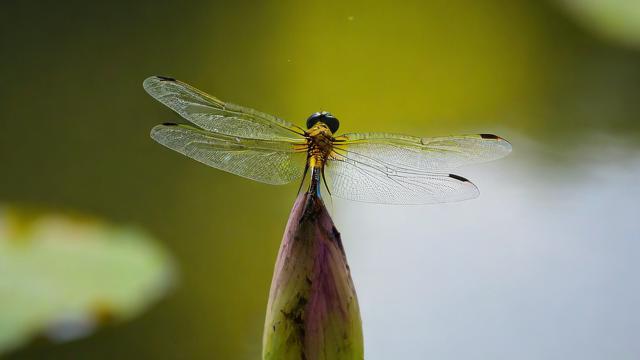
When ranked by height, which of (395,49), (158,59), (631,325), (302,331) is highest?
(395,49)

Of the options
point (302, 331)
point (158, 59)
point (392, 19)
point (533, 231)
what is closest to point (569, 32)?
point (392, 19)

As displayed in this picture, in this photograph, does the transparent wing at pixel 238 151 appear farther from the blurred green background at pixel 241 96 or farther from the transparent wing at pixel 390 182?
the blurred green background at pixel 241 96

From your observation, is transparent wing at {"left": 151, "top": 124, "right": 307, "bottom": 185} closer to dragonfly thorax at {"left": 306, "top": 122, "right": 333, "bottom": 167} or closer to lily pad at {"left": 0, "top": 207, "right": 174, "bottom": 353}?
dragonfly thorax at {"left": 306, "top": 122, "right": 333, "bottom": 167}

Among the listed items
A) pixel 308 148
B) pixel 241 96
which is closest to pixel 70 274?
pixel 241 96

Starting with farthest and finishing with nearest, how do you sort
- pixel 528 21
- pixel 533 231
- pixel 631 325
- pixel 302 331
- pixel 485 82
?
pixel 528 21, pixel 485 82, pixel 533 231, pixel 631 325, pixel 302 331

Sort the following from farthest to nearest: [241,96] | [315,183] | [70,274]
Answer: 1. [241,96]
2. [70,274]
3. [315,183]

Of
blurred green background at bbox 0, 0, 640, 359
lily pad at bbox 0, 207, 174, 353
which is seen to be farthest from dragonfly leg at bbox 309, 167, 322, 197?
lily pad at bbox 0, 207, 174, 353

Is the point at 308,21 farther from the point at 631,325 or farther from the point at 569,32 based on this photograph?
the point at 631,325

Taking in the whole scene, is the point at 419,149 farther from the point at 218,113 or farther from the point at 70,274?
the point at 70,274
